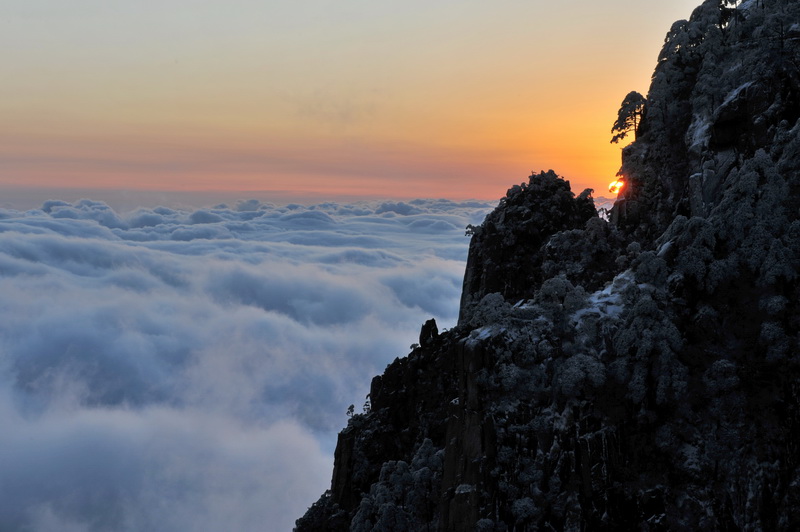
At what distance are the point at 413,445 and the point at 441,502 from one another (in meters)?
15.3

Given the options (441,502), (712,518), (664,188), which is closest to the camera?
(712,518)

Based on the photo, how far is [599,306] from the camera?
4400 cm

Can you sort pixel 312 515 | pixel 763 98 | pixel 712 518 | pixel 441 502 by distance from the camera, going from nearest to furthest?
1. pixel 712 518
2. pixel 441 502
3. pixel 763 98
4. pixel 312 515

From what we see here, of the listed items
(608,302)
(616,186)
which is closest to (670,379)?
(608,302)

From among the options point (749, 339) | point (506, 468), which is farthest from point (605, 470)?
point (749, 339)

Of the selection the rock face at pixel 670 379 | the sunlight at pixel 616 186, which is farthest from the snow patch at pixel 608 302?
the sunlight at pixel 616 186

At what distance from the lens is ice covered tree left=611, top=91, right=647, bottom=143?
2435 inches

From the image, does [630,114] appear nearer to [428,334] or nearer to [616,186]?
Result: [616,186]

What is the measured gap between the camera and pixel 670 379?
39.8m

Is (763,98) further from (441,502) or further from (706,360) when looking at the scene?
(441,502)

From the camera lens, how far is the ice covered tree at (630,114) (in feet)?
203

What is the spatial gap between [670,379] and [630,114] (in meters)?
31.5

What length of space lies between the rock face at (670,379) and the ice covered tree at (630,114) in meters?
10.4

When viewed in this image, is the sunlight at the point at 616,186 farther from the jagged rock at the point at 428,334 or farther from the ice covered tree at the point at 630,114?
the jagged rock at the point at 428,334
